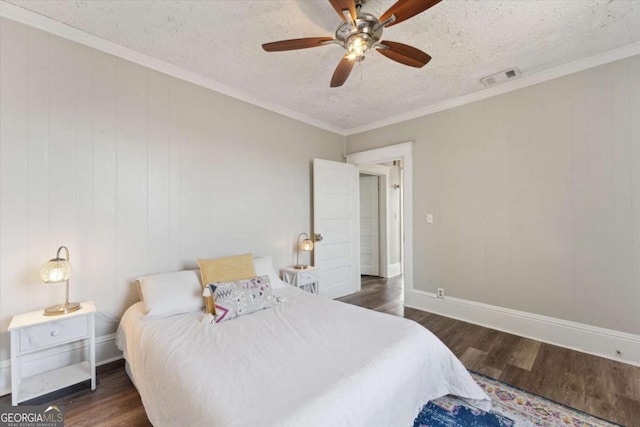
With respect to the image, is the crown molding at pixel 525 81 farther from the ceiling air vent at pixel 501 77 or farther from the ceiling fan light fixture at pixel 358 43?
the ceiling fan light fixture at pixel 358 43

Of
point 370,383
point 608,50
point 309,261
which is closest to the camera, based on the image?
point 370,383

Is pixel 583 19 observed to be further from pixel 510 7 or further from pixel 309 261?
pixel 309 261

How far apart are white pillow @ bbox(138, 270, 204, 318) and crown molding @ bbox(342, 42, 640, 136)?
3.37 meters

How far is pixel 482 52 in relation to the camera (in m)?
2.41

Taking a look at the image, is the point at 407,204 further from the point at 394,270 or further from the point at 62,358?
the point at 62,358

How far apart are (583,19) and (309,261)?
3.61m

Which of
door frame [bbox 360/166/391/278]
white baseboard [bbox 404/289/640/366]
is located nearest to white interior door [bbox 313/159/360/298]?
white baseboard [bbox 404/289/640/366]

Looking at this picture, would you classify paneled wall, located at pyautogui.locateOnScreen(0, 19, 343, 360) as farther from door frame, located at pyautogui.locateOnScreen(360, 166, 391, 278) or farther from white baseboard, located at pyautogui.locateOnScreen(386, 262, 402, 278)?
white baseboard, located at pyautogui.locateOnScreen(386, 262, 402, 278)

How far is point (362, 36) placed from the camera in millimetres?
1744

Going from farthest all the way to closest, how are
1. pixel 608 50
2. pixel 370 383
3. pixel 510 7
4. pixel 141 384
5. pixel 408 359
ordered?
pixel 608 50 < pixel 510 7 < pixel 141 384 < pixel 408 359 < pixel 370 383

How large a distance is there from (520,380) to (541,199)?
1766mm

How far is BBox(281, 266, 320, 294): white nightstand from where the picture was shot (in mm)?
3418

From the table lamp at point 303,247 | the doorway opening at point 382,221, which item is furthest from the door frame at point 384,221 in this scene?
the table lamp at point 303,247

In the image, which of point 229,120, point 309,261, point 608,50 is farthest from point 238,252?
point 608,50
